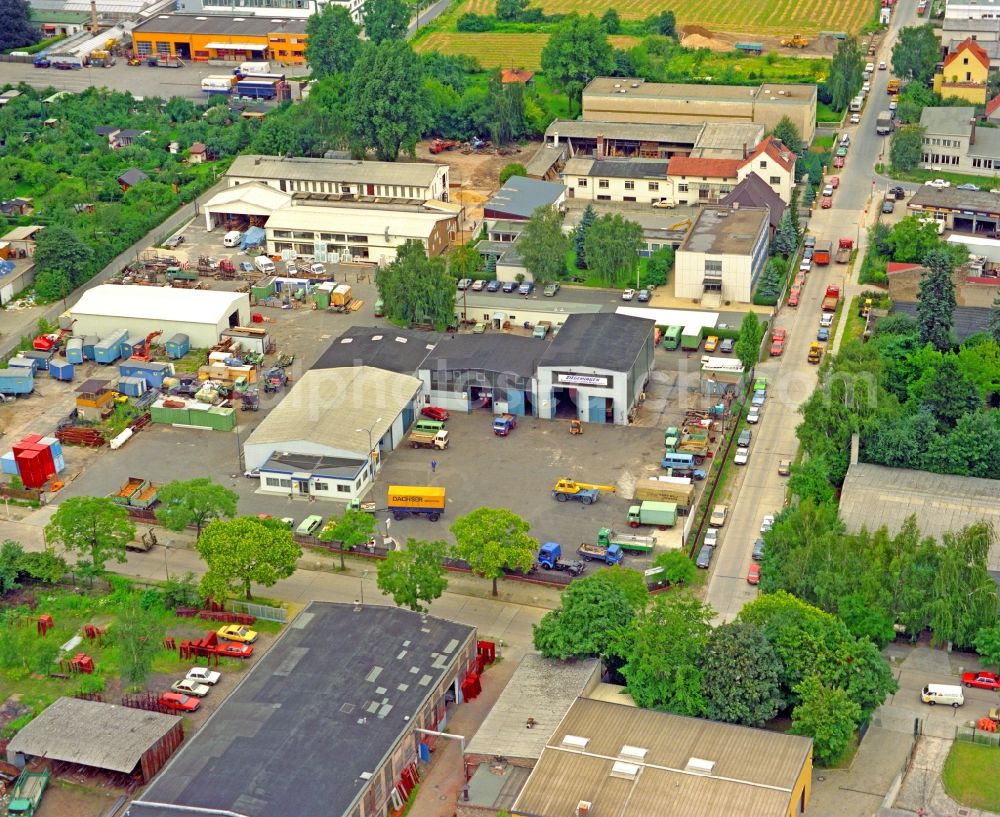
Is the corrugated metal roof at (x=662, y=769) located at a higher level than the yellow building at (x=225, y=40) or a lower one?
lower

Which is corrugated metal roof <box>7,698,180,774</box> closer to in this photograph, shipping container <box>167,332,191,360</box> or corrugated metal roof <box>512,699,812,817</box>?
corrugated metal roof <box>512,699,812,817</box>

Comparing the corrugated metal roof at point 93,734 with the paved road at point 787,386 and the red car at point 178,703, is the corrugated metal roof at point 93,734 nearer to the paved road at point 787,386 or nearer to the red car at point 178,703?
the red car at point 178,703

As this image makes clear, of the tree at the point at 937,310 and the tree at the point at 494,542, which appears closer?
the tree at the point at 494,542

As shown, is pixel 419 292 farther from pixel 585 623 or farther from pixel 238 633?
pixel 585 623

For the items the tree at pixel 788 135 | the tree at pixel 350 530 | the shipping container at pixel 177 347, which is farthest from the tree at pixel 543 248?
the tree at pixel 350 530

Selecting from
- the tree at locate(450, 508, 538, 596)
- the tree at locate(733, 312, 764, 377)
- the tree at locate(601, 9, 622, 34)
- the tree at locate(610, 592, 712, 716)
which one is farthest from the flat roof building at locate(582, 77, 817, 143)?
the tree at locate(610, 592, 712, 716)
